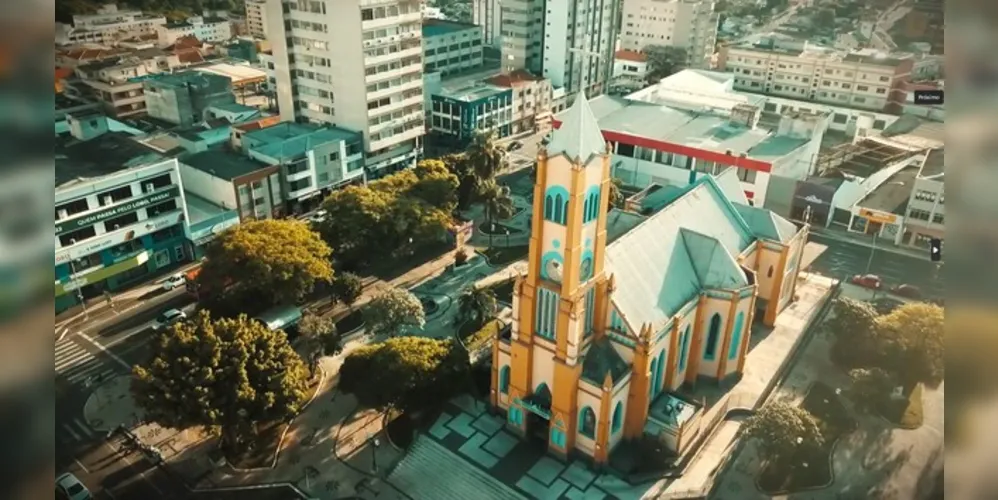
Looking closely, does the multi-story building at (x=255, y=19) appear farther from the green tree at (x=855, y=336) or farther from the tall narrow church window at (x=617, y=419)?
the green tree at (x=855, y=336)

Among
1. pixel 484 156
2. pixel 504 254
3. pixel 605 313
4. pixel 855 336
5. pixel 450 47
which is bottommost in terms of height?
pixel 504 254

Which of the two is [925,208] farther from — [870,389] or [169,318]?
[169,318]

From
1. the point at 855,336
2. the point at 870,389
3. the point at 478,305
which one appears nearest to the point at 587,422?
the point at 478,305

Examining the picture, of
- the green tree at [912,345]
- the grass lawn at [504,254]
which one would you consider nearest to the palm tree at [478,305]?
the grass lawn at [504,254]

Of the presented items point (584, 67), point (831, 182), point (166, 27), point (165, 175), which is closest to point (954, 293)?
point (165, 175)

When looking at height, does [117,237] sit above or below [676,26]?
below
